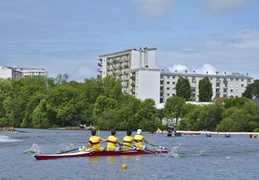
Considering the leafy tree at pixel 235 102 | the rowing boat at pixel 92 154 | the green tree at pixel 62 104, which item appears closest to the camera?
the rowing boat at pixel 92 154

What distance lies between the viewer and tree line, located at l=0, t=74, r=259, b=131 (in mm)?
102863

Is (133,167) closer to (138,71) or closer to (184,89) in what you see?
(138,71)

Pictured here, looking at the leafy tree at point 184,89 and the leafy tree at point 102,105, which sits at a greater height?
the leafy tree at point 184,89

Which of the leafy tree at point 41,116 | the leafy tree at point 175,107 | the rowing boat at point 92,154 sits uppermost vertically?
the leafy tree at point 175,107

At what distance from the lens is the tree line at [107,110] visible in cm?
10286

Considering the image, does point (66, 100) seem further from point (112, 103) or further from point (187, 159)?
point (187, 159)

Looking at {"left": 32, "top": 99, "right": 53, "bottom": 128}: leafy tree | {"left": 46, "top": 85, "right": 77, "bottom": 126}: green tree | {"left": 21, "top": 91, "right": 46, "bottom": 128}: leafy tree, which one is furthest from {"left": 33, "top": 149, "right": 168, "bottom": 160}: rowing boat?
{"left": 21, "top": 91, "right": 46, "bottom": 128}: leafy tree

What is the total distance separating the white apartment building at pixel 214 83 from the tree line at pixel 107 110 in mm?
36669

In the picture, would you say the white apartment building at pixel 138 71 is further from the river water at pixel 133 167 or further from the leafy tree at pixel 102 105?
the river water at pixel 133 167

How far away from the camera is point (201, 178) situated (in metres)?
29.5

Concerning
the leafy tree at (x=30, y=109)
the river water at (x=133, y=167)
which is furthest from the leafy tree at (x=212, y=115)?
the river water at (x=133, y=167)

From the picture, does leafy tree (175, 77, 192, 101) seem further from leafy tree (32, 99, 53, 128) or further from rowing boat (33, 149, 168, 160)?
rowing boat (33, 149, 168, 160)

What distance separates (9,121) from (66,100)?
20.1m

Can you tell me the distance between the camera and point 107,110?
122312 millimetres
